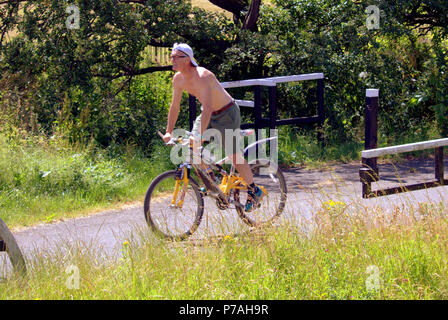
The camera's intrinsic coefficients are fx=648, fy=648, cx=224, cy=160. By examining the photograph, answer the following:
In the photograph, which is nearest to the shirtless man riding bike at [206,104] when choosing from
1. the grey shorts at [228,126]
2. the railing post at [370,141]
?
the grey shorts at [228,126]

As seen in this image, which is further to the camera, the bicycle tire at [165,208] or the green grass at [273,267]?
the bicycle tire at [165,208]

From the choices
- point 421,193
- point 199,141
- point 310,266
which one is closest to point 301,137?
point 421,193

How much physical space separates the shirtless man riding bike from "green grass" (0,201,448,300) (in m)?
1.15

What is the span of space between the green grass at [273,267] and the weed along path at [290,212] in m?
0.22

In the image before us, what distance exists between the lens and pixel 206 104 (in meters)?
5.88

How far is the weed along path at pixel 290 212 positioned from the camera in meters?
5.38

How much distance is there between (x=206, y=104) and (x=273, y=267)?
1.83 m

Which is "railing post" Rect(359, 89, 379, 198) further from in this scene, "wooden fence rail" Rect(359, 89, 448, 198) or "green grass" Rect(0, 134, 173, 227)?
"green grass" Rect(0, 134, 173, 227)

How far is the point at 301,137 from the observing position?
10.5m

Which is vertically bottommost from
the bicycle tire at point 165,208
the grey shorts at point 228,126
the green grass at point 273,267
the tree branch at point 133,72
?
the green grass at point 273,267

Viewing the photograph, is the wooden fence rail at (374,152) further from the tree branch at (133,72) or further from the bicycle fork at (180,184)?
the tree branch at (133,72)

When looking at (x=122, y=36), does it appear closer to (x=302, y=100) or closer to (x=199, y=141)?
(x=302, y=100)

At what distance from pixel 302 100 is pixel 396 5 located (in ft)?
7.44

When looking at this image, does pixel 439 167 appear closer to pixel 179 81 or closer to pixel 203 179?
pixel 203 179
